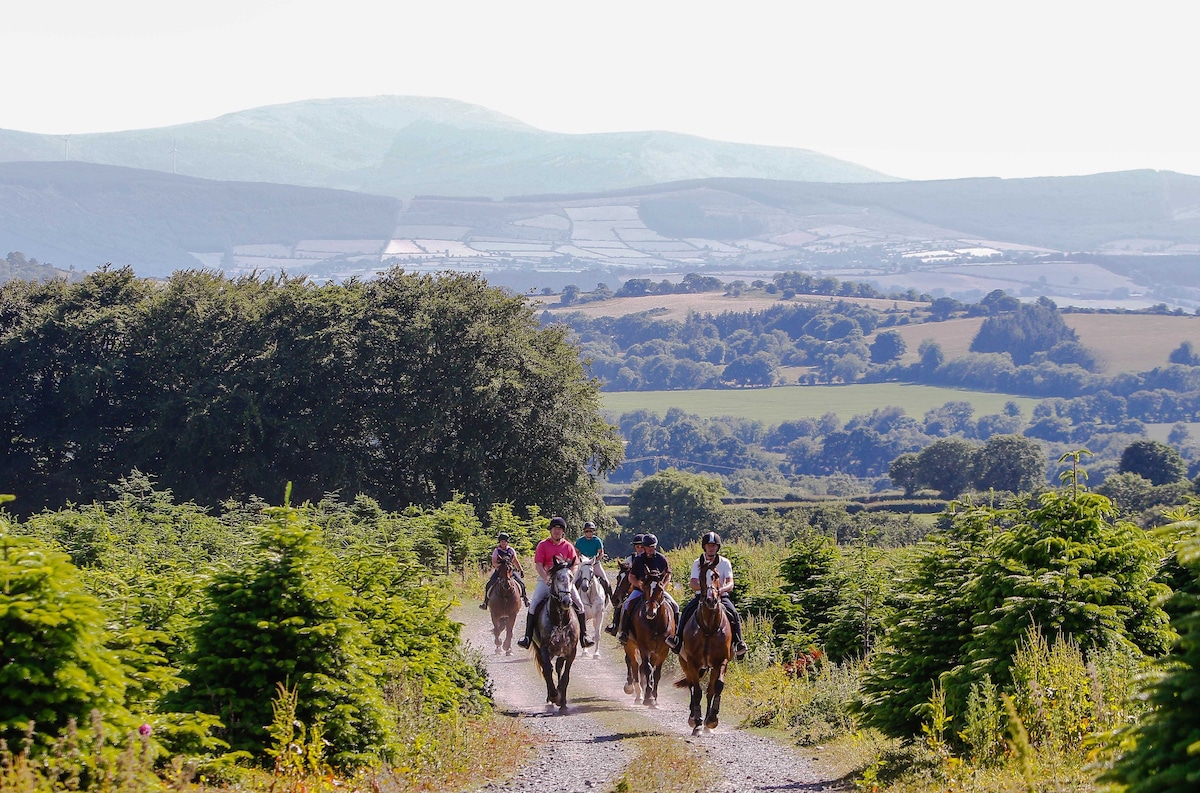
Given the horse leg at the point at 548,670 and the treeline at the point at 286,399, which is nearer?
the horse leg at the point at 548,670

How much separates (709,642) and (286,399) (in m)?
39.9

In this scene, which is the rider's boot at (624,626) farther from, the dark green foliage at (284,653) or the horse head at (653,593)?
the dark green foliage at (284,653)

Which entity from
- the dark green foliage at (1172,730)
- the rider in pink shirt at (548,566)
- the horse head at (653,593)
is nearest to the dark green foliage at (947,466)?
the rider in pink shirt at (548,566)

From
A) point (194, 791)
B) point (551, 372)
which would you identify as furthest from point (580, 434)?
point (194, 791)

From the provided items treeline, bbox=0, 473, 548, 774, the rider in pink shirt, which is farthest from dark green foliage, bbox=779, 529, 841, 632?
treeline, bbox=0, 473, 548, 774

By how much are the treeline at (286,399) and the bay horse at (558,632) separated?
3363 centimetres

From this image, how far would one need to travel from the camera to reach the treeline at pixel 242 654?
8328 millimetres

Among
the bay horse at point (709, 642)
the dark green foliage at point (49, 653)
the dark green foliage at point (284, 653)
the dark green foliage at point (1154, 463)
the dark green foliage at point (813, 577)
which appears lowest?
the dark green foliage at point (1154, 463)

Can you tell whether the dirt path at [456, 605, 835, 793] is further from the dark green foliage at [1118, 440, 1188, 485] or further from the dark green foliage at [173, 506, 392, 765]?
the dark green foliage at [1118, 440, 1188, 485]

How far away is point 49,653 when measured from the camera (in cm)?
831

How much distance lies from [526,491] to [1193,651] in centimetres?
4952

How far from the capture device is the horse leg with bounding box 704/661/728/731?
1762cm

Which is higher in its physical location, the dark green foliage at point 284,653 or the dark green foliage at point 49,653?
the dark green foliage at point 49,653

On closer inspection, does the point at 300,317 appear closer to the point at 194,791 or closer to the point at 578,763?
the point at 578,763
